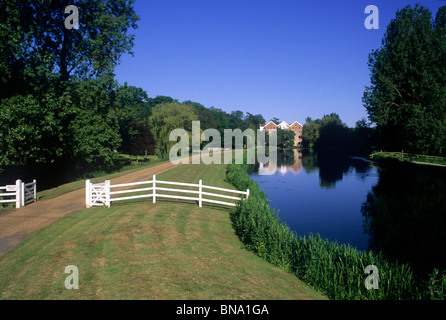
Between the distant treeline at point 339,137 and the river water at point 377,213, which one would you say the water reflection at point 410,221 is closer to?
the river water at point 377,213

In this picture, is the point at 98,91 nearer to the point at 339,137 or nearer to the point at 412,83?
the point at 412,83

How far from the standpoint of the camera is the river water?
570 inches

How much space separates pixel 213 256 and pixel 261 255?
6.24 ft

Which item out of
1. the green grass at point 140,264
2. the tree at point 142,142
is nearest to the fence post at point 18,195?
the green grass at point 140,264

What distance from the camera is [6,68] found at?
18.2 meters

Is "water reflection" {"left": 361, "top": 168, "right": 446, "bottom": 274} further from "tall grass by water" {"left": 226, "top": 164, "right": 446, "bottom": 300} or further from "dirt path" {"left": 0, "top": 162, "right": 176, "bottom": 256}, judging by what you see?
"dirt path" {"left": 0, "top": 162, "right": 176, "bottom": 256}

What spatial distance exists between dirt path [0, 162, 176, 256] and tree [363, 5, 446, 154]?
163 ft

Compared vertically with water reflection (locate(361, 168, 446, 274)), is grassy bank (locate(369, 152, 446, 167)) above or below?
above

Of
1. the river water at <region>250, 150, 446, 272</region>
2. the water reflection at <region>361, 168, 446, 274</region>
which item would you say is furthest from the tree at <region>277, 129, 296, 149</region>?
the water reflection at <region>361, 168, 446, 274</region>

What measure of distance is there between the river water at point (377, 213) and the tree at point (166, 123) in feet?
A: 79.6

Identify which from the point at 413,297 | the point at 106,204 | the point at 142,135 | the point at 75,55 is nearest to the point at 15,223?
the point at 106,204

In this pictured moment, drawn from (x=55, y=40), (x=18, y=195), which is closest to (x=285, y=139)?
(x=55, y=40)

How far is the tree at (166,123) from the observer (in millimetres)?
54844

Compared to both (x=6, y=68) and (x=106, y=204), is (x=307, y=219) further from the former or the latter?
(x=6, y=68)
